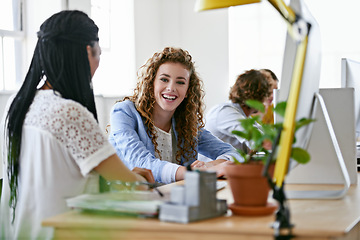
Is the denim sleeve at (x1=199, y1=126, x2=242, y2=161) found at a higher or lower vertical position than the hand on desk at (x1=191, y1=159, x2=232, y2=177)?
higher

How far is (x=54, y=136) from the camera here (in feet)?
4.84

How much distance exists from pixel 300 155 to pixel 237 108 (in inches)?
101

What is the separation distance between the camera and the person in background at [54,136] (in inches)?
58.4

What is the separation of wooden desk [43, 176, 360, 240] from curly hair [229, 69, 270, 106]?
8.41 ft

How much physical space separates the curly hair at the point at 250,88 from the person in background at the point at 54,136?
2369 mm

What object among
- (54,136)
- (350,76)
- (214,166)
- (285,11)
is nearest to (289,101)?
(285,11)

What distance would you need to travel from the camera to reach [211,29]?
6273 millimetres

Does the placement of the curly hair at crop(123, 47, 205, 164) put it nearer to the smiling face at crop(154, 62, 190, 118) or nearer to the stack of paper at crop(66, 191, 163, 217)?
the smiling face at crop(154, 62, 190, 118)

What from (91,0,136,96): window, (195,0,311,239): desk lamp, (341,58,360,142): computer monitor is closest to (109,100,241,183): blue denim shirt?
(341,58,360,142): computer monitor

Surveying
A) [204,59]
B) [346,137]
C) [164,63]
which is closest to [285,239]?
[346,137]

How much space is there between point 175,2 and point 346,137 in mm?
4616

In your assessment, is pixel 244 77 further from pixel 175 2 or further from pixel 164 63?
pixel 175 2

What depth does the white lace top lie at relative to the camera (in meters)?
1.48

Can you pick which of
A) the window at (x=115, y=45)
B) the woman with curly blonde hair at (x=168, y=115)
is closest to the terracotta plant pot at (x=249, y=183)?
the woman with curly blonde hair at (x=168, y=115)
